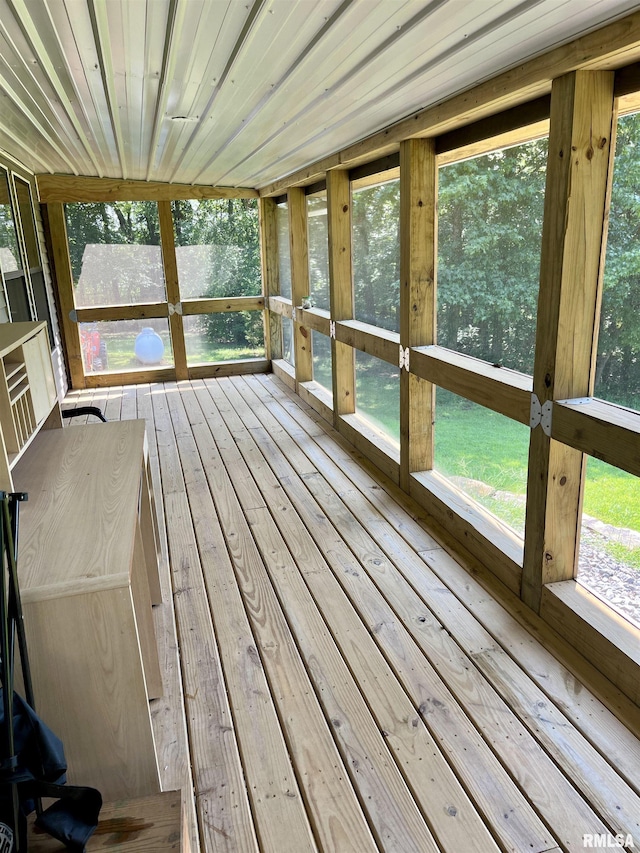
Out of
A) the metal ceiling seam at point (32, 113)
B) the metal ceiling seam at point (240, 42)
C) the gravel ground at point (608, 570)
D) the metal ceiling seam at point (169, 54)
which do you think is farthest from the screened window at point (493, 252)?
the metal ceiling seam at point (32, 113)

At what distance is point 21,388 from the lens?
2.21m

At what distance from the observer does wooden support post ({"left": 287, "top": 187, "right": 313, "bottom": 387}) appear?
6258 mm

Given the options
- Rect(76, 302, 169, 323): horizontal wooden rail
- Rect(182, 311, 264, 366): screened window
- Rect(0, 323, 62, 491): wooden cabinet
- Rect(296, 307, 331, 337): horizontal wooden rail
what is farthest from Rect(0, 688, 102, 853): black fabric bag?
Rect(182, 311, 264, 366): screened window

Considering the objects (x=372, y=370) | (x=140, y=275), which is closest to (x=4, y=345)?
(x=372, y=370)

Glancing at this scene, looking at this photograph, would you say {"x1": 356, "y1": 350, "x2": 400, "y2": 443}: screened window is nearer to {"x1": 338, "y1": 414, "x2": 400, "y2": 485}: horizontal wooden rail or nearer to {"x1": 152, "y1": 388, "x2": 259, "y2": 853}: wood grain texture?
{"x1": 338, "y1": 414, "x2": 400, "y2": 485}: horizontal wooden rail

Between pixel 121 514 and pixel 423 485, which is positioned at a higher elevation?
pixel 121 514

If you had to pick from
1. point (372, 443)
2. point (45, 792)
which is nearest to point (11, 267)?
point (372, 443)

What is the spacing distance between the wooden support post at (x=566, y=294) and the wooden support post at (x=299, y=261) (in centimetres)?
407

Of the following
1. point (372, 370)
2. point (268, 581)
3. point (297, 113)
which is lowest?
point (268, 581)

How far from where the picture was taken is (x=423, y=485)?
3.78m

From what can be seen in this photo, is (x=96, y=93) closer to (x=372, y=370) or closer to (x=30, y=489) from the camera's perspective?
(x=30, y=489)

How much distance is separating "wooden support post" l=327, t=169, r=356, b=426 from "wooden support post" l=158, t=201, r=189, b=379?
9.63ft

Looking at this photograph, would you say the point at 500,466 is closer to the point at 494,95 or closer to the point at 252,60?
the point at 494,95

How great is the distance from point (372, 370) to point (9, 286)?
2535 mm
